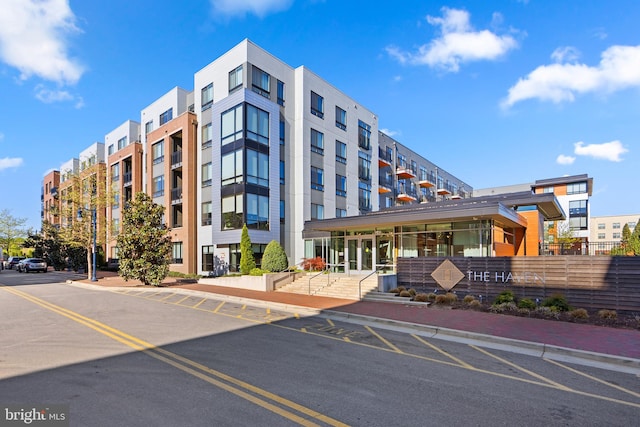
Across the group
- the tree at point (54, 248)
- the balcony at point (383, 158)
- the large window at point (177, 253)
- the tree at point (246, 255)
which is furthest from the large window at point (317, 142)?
the tree at point (54, 248)

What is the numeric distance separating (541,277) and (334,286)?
9.77 meters

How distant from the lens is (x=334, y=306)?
15266mm

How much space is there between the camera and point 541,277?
48.1ft

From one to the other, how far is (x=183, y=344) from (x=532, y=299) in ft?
42.8

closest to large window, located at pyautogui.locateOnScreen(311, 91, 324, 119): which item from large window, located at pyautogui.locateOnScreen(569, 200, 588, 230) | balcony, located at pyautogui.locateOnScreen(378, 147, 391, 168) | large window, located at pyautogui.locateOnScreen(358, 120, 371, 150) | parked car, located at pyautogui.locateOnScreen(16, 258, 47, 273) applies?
large window, located at pyautogui.locateOnScreen(358, 120, 371, 150)

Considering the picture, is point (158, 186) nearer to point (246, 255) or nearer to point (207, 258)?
point (207, 258)

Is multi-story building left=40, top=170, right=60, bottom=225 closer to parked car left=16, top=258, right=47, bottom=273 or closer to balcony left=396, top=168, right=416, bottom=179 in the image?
parked car left=16, top=258, right=47, bottom=273

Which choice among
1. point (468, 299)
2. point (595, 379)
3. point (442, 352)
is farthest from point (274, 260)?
point (595, 379)

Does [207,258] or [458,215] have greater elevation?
[458,215]

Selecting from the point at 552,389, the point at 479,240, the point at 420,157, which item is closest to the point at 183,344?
the point at 552,389

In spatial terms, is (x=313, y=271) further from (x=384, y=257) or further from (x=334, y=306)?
(x=334, y=306)

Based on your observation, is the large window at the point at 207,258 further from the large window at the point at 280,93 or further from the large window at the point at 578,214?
the large window at the point at 578,214

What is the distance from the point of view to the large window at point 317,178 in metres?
33.0

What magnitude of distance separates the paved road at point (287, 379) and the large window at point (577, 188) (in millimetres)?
58413
